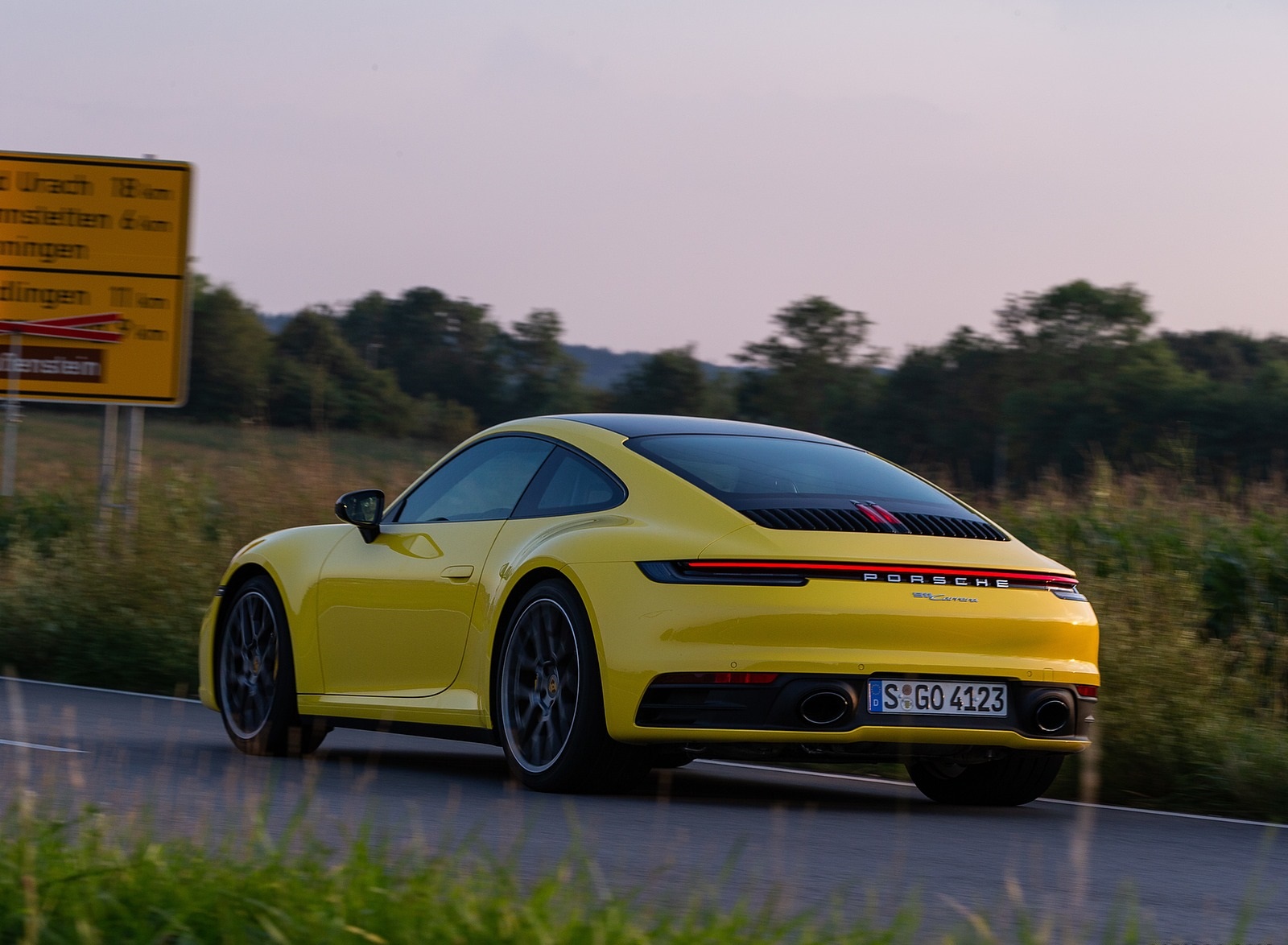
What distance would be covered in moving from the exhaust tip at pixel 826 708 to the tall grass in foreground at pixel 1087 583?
137 centimetres

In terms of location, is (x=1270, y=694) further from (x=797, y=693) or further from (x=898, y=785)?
(x=797, y=693)

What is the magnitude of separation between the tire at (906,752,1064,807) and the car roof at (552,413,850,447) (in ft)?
4.68

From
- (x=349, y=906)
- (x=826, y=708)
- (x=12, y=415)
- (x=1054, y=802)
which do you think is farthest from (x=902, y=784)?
(x=12, y=415)

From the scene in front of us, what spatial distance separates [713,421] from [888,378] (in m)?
77.6

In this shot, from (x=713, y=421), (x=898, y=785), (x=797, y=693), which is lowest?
(x=898, y=785)

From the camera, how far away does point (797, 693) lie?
21.6 ft

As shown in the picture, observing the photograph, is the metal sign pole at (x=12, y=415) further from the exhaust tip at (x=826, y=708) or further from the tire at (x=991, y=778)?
the exhaust tip at (x=826, y=708)

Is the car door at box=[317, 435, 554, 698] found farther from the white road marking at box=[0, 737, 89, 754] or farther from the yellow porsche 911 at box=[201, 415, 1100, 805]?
the white road marking at box=[0, 737, 89, 754]

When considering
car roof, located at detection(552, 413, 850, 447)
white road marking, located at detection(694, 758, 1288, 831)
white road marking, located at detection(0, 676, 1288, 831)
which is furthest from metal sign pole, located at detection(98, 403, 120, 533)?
car roof, located at detection(552, 413, 850, 447)

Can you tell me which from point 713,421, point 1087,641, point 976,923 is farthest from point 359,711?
point 976,923

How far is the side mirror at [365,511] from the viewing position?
8.46m

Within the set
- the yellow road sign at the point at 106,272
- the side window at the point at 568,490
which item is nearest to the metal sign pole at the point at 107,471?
the yellow road sign at the point at 106,272

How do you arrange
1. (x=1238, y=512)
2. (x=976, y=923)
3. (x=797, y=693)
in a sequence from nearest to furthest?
(x=976, y=923) → (x=797, y=693) → (x=1238, y=512)

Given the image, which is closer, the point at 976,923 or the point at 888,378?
the point at 976,923
